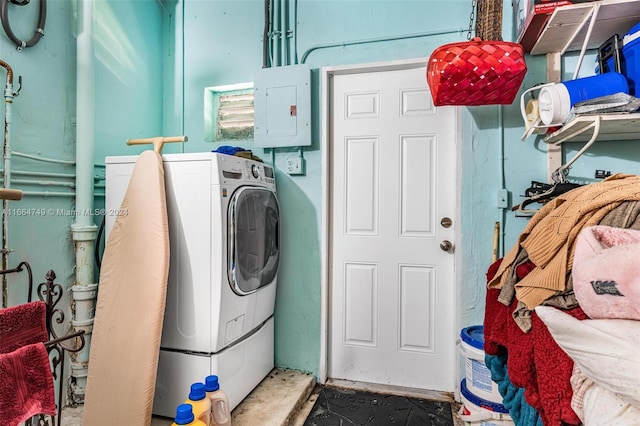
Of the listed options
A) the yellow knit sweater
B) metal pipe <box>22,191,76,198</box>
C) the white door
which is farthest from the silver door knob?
metal pipe <box>22,191,76,198</box>

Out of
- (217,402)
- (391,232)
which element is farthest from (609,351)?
(391,232)

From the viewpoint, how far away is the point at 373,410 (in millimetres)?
2076

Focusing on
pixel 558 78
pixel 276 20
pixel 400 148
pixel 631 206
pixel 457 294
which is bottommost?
pixel 457 294

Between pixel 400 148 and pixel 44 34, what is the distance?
2.10m

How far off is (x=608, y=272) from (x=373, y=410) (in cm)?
182

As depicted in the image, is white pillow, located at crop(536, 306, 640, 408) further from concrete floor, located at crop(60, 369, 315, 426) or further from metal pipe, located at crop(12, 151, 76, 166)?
metal pipe, located at crop(12, 151, 76, 166)

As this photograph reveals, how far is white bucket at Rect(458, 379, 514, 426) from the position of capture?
1574 mm

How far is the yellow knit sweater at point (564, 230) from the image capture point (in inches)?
30.0

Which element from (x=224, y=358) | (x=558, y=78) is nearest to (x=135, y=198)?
(x=224, y=358)

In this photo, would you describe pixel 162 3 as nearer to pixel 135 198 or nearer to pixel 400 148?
pixel 135 198

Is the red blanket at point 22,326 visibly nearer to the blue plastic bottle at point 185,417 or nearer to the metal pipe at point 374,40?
the blue plastic bottle at point 185,417

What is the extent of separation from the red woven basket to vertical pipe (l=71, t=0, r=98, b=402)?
187 cm

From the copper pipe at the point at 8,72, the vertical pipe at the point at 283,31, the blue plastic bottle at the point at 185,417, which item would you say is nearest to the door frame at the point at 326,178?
the vertical pipe at the point at 283,31

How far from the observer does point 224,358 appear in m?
1.81
